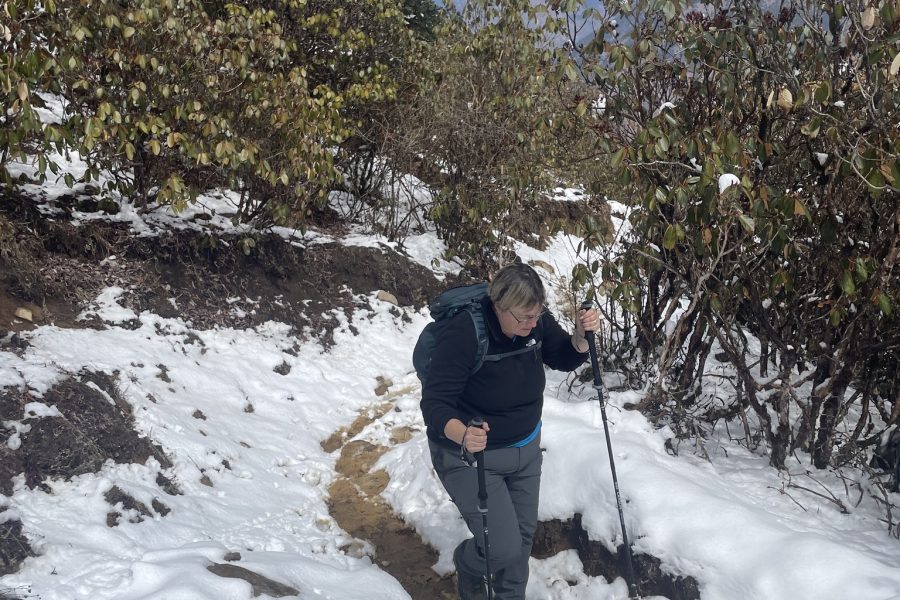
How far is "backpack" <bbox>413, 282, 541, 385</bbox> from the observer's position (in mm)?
3514

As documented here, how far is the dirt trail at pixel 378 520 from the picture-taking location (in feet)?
15.0

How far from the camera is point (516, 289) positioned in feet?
11.1

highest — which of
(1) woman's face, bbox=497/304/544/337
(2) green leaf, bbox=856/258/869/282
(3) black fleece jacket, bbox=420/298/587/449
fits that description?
(2) green leaf, bbox=856/258/869/282

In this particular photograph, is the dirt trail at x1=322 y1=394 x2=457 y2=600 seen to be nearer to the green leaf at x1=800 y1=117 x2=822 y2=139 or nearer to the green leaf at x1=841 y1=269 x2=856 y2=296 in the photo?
the green leaf at x1=841 y1=269 x2=856 y2=296

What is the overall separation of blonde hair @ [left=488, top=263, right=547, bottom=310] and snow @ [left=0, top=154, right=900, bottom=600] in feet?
4.93

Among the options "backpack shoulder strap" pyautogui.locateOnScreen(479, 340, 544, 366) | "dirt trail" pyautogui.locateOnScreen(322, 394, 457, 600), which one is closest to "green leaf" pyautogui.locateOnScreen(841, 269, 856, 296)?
"backpack shoulder strap" pyautogui.locateOnScreen(479, 340, 544, 366)

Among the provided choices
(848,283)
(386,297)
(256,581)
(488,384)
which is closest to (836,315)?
(848,283)

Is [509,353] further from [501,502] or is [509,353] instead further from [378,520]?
[378,520]

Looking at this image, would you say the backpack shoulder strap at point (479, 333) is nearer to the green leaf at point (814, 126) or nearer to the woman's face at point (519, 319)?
the woman's face at point (519, 319)

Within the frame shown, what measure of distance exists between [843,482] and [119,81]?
7.15m

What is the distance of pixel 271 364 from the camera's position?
7.43 meters

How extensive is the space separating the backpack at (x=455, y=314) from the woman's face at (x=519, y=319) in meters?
0.11

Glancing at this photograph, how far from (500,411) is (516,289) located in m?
0.72

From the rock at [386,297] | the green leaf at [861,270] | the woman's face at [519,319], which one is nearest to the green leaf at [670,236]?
the green leaf at [861,270]
